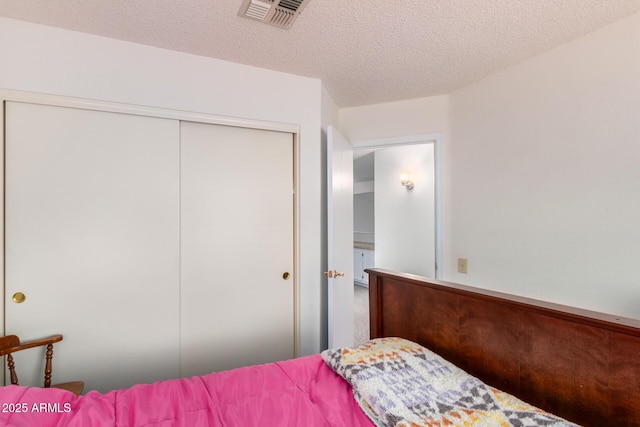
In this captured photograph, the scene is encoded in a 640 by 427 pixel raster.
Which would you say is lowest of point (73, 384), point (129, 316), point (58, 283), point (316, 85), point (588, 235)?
point (73, 384)

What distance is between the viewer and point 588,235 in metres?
1.72

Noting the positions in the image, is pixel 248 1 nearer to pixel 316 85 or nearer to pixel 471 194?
pixel 316 85

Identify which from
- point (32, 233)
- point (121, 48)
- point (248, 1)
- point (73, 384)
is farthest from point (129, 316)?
point (248, 1)

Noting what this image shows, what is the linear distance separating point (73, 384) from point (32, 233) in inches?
31.2

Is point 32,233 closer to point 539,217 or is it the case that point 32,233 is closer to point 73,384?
point 73,384

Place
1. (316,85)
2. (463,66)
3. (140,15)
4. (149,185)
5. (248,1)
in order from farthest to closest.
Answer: (316,85), (463,66), (149,185), (140,15), (248,1)

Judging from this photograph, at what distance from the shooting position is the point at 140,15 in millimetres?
1578

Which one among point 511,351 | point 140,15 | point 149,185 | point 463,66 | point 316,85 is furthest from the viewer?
point 316,85

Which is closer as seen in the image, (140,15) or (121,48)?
(140,15)

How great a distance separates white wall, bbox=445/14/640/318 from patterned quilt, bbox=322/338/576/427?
1.19 metres

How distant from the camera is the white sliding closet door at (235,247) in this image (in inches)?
76.8

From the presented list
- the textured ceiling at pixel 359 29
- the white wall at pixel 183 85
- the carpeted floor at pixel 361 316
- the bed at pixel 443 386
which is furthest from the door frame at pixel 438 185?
the bed at pixel 443 386

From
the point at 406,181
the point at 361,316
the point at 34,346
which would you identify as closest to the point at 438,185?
the point at 406,181

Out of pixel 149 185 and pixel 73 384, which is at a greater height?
pixel 149 185
